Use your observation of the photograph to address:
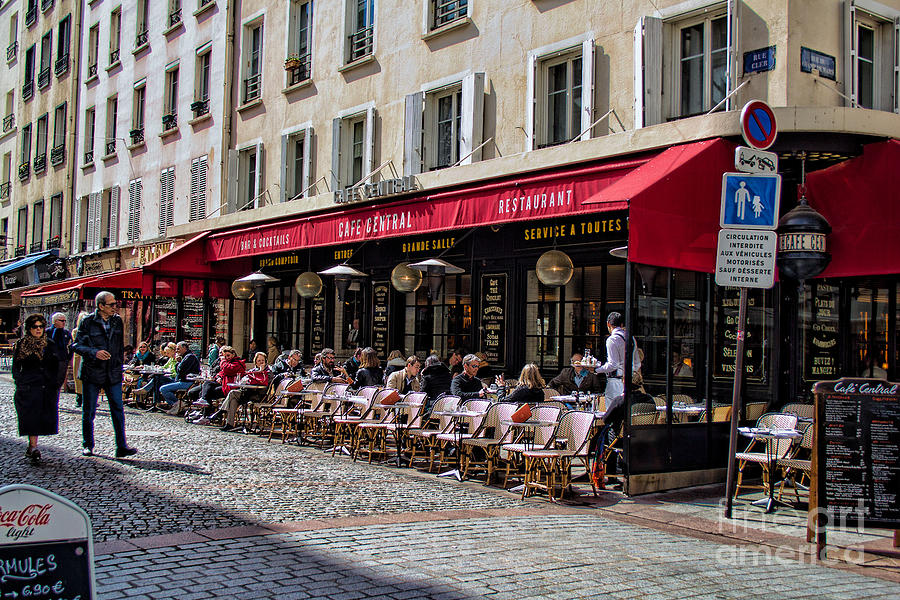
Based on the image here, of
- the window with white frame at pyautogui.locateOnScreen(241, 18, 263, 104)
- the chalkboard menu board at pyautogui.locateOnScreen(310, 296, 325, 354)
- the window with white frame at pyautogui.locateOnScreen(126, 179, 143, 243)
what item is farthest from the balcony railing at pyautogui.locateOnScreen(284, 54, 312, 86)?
the window with white frame at pyautogui.locateOnScreen(126, 179, 143, 243)

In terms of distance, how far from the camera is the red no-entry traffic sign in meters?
7.46

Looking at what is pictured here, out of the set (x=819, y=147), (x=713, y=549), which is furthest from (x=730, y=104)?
(x=713, y=549)

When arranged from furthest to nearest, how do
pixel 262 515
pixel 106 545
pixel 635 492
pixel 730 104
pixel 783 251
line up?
pixel 730 104
pixel 783 251
pixel 635 492
pixel 262 515
pixel 106 545

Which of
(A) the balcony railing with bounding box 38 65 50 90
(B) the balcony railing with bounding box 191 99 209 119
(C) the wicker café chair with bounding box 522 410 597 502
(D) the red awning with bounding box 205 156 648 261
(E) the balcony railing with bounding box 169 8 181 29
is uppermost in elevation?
(A) the balcony railing with bounding box 38 65 50 90

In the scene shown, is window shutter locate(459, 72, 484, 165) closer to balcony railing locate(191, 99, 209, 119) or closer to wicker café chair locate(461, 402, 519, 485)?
wicker café chair locate(461, 402, 519, 485)

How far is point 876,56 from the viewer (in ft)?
34.9

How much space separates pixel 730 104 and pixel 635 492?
463 cm

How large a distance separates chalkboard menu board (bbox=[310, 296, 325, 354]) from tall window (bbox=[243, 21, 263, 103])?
519cm

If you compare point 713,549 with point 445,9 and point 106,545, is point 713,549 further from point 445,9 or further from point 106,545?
point 445,9

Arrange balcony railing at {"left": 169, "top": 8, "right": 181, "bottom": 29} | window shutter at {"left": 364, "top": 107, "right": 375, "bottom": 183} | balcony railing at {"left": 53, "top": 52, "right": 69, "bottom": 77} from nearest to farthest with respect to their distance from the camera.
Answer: window shutter at {"left": 364, "top": 107, "right": 375, "bottom": 183} → balcony railing at {"left": 169, "top": 8, "right": 181, "bottom": 29} → balcony railing at {"left": 53, "top": 52, "right": 69, "bottom": 77}

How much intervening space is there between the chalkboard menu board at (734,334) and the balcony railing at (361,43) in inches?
369

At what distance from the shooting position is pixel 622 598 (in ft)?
16.2

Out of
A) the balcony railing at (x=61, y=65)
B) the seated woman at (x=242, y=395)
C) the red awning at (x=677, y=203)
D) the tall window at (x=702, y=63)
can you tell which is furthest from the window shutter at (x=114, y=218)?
the red awning at (x=677, y=203)

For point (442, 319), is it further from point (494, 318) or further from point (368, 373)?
point (368, 373)
